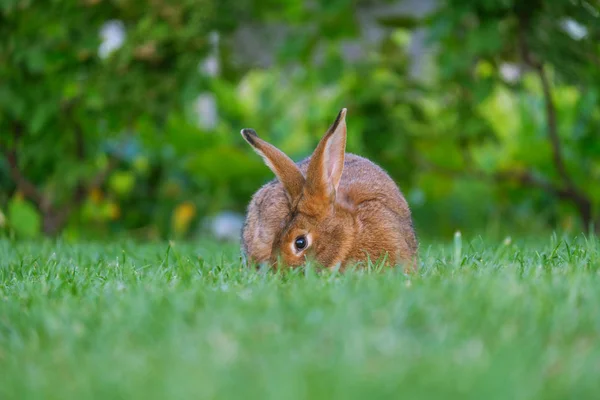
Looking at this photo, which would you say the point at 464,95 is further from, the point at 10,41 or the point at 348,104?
the point at 10,41

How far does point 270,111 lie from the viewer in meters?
8.70

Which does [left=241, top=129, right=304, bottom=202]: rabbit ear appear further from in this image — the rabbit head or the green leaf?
the green leaf

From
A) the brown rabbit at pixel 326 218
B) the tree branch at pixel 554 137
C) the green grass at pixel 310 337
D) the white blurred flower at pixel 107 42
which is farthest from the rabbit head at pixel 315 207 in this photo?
the white blurred flower at pixel 107 42

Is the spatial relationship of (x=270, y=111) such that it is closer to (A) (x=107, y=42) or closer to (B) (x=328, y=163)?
(A) (x=107, y=42)

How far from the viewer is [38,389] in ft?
6.46

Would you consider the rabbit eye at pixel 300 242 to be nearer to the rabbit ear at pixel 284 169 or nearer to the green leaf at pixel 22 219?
the rabbit ear at pixel 284 169

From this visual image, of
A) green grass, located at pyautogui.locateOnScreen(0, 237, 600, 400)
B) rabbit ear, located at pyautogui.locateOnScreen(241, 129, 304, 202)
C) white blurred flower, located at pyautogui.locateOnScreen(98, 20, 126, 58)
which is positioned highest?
green grass, located at pyautogui.locateOnScreen(0, 237, 600, 400)

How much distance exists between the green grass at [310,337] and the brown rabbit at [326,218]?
449 mm

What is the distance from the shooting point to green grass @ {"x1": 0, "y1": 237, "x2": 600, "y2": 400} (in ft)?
6.25

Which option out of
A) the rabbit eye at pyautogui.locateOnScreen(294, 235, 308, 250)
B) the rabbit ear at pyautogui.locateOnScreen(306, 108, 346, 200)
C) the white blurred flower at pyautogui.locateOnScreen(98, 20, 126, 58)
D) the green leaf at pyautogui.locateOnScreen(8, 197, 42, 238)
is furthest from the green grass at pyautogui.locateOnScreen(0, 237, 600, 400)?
the green leaf at pyautogui.locateOnScreen(8, 197, 42, 238)

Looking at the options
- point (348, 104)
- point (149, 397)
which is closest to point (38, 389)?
point (149, 397)

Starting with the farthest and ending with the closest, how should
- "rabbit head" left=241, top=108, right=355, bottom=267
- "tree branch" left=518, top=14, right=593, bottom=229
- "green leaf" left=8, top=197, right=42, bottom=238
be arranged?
1. "green leaf" left=8, top=197, right=42, bottom=238
2. "tree branch" left=518, top=14, right=593, bottom=229
3. "rabbit head" left=241, top=108, right=355, bottom=267

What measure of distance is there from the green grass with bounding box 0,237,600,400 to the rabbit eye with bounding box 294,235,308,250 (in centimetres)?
41

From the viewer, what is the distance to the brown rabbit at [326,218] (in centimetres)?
377
